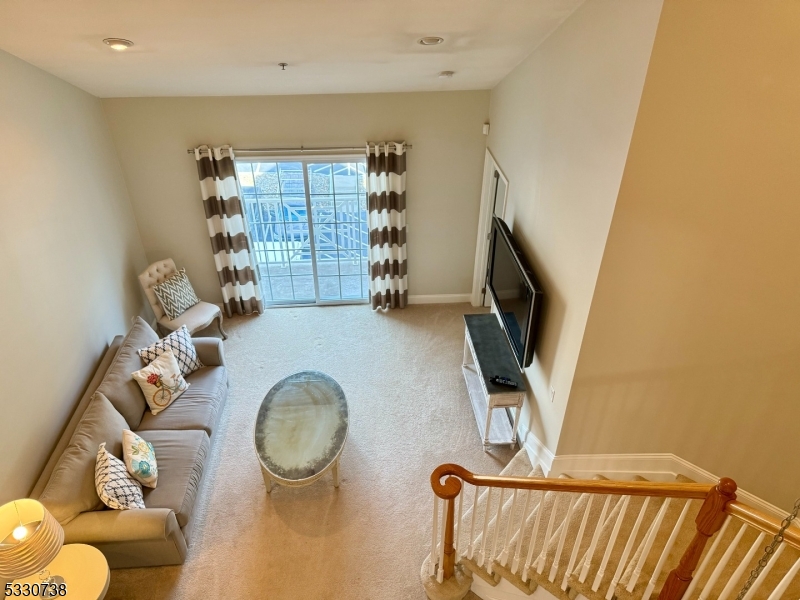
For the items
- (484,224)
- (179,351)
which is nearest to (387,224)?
(484,224)

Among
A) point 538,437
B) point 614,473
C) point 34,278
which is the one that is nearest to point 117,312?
point 34,278

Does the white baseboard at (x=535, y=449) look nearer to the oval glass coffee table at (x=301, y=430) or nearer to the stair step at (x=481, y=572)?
the stair step at (x=481, y=572)

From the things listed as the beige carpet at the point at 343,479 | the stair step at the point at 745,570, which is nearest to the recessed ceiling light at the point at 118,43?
the beige carpet at the point at 343,479

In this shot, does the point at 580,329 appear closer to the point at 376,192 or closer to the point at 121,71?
the point at 376,192

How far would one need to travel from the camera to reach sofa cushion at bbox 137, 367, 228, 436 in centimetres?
357

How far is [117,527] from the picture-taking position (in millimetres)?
2705

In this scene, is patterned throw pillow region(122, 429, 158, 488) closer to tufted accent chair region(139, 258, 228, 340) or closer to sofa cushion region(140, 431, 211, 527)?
sofa cushion region(140, 431, 211, 527)

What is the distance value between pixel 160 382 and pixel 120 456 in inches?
27.6

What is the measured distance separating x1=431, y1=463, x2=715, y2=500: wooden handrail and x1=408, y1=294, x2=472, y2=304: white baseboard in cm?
382

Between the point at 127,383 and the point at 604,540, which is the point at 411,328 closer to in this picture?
the point at 127,383

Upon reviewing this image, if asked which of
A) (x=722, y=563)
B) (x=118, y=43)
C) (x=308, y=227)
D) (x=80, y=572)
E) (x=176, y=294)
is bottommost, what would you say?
(x=80, y=572)

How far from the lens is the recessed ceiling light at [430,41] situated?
263 centimetres

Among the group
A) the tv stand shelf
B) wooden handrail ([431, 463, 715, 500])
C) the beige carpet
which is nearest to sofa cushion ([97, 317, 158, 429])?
the beige carpet

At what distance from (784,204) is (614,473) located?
191 centimetres
